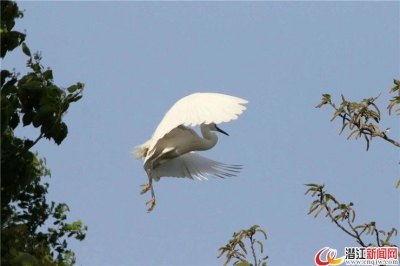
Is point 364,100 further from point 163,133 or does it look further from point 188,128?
point 188,128

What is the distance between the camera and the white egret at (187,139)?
375 inches

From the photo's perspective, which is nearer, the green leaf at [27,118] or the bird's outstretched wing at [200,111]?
the green leaf at [27,118]

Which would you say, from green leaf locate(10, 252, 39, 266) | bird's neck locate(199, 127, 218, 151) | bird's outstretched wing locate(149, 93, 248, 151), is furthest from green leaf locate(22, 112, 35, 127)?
bird's neck locate(199, 127, 218, 151)

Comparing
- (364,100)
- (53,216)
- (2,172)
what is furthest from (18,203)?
(364,100)

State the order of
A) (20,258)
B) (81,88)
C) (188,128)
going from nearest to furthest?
(20,258) → (81,88) → (188,128)

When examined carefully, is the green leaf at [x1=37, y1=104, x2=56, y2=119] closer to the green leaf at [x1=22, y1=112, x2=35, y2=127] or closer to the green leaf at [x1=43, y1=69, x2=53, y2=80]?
the green leaf at [x1=22, y1=112, x2=35, y2=127]

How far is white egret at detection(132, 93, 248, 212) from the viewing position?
31.2ft

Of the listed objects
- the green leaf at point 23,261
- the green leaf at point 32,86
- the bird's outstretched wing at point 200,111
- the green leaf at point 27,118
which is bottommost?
the green leaf at point 23,261

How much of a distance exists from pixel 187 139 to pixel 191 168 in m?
1.18

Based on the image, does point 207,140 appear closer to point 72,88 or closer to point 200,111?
point 200,111

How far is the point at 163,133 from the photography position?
32.7ft

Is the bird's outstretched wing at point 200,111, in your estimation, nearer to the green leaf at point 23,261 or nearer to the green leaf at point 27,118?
the green leaf at point 27,118

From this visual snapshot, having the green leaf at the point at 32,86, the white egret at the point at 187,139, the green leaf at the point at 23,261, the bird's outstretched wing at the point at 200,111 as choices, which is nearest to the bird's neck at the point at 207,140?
the white egret at the point at 187,139

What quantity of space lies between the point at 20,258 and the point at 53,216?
419 cm
